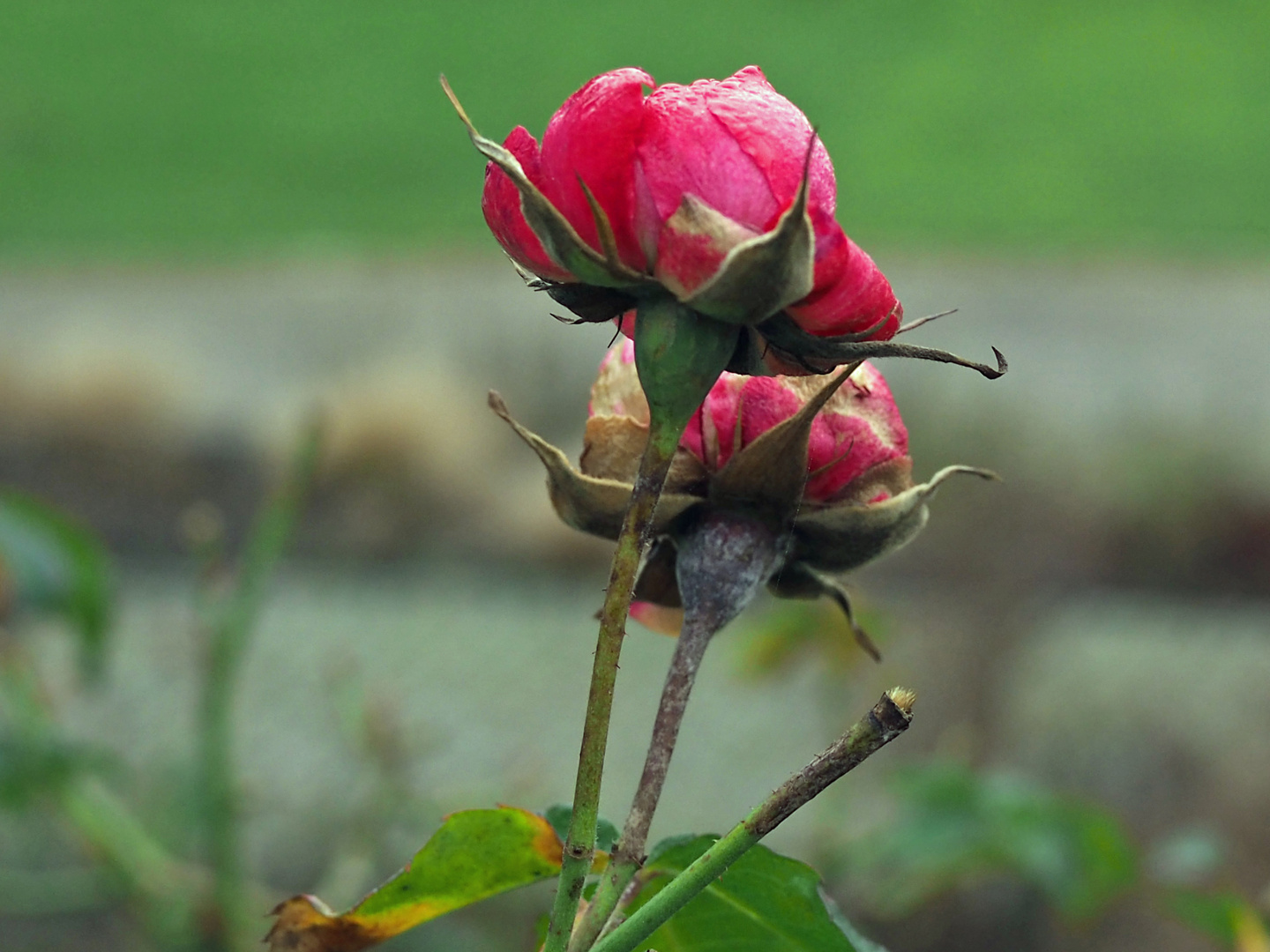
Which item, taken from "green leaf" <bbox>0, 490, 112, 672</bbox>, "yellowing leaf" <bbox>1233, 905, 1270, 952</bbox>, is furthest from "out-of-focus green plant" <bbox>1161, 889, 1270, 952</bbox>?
"green leaf" <bbox>0, 490, 112, 672</bbox>

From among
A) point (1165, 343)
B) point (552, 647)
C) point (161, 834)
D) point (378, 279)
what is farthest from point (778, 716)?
point (378, 279)

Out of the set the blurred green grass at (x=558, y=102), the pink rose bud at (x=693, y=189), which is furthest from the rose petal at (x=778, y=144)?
the blurred green grass at (x=558, y=102)

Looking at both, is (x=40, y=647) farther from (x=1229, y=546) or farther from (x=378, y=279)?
(x=378, y=279)

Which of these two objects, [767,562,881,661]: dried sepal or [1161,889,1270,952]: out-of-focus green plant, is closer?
[767,562,881,661]: dried sepal

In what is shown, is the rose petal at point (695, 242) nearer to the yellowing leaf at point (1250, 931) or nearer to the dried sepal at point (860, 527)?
the dried sepal at point (860, 527)

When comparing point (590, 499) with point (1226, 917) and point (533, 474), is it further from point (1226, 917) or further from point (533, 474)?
point (533, 474)

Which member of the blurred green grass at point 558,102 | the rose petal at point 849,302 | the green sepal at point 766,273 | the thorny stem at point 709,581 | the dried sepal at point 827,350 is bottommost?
the blurred green grass at point 558,102

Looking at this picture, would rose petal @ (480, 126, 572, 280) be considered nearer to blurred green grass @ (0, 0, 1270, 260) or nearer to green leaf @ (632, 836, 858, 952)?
green leaf @ (632, 836, 858, 952)
